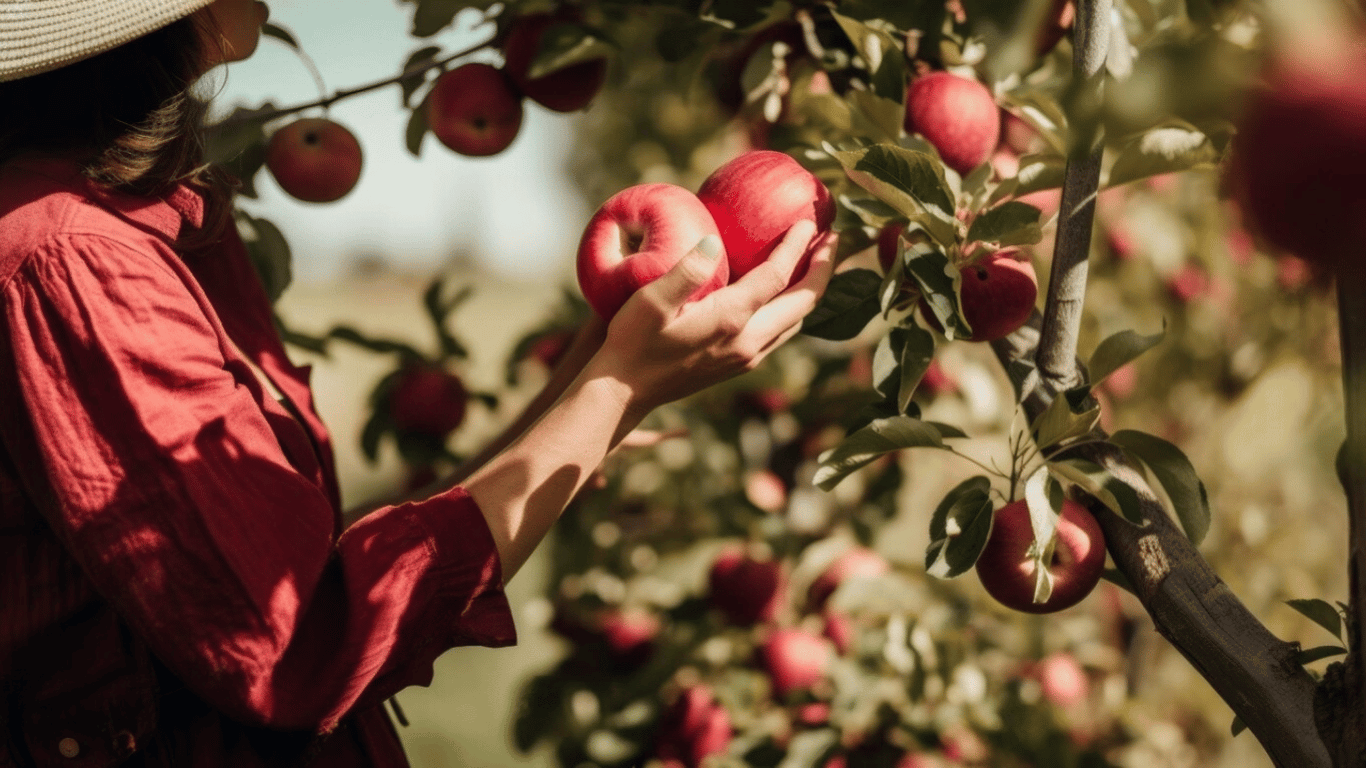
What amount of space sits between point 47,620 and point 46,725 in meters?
0.08

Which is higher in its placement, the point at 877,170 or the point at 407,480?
the point at 877,170

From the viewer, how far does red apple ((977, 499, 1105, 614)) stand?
3.15 ft

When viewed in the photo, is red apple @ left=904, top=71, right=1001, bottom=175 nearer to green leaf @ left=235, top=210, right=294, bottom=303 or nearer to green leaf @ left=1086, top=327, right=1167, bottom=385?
green leaf @ left=1086, top=327, right=1167, bottom=385

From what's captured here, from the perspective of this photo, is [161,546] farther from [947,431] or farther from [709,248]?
[947,431]

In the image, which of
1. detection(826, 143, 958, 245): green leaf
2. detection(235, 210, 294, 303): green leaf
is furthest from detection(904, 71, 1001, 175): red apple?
detection(235, 210, 294, 303): green leaf

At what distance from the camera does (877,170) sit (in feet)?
3.02

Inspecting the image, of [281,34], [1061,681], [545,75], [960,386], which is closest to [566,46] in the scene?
[545,75]

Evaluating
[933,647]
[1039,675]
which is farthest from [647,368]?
[1039,675]

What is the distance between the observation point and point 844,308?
1.04 m

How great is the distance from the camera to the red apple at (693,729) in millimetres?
1743

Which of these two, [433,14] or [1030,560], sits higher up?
[433,14]

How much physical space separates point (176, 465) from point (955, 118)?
32.1 inches

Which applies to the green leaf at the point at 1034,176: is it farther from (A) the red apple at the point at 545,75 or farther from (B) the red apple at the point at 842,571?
(B) the red apple at the point at 842,571

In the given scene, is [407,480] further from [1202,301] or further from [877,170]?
[1202,301]
